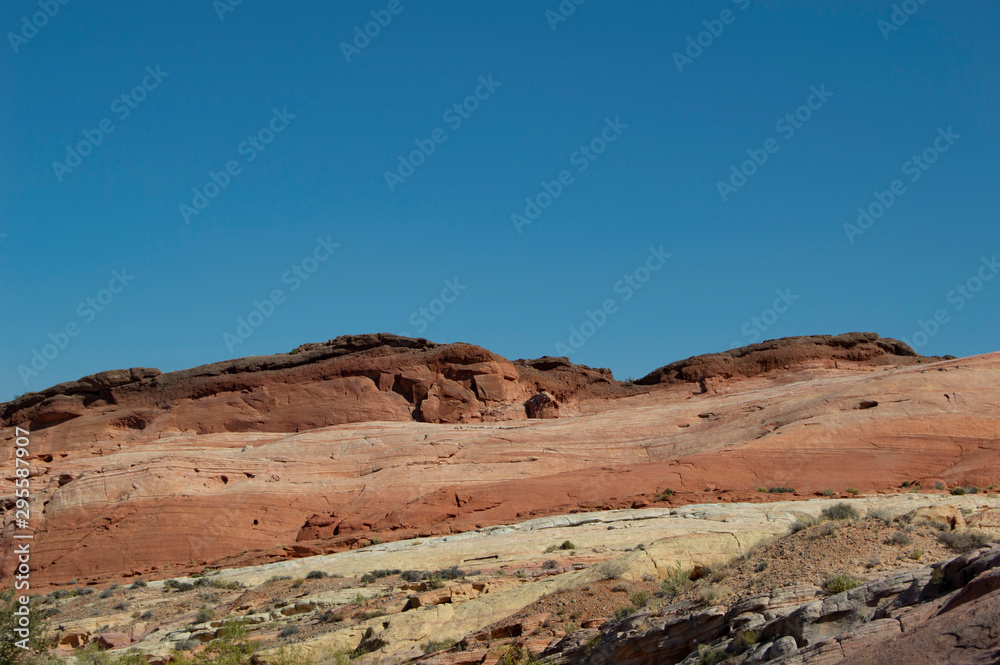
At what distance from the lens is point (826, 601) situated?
29.7 ft

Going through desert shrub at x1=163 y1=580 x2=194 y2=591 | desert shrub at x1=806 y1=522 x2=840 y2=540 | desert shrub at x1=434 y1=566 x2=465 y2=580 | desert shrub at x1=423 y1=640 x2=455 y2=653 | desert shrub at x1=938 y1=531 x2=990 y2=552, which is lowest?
desert shrub at x1=938 y1=531 x2=990 y2=552

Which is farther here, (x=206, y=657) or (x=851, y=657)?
(x=206, y=657)

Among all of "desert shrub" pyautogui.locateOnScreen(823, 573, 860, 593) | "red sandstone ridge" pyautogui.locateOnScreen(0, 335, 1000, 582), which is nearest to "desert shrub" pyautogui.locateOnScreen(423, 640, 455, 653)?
"desert shrub" pyautogui.locateOnScreen(823, 573, 860, 593)

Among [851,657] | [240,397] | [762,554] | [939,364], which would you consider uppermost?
[240,397]

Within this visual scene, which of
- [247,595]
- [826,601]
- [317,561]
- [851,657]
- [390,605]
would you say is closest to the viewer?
[851,657]

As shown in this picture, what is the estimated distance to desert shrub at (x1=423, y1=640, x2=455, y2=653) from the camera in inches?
546

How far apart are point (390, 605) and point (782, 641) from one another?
1013 cm

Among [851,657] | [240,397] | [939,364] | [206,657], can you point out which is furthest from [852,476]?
[240,397]

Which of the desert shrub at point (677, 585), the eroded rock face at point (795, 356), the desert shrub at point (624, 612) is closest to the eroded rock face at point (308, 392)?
the eroded rock face at point (795, 356)

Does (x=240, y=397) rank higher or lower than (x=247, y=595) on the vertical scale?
higher

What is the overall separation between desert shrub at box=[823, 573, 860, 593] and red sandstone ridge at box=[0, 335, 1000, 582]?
54.0 feet

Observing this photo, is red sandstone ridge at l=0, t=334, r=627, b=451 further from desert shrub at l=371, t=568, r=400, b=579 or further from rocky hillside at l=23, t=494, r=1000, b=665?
desert shrub at l=371, t=568, r=400, b=579

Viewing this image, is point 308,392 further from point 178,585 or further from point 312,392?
point 178,585

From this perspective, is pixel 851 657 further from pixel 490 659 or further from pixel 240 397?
pixel 240 397
